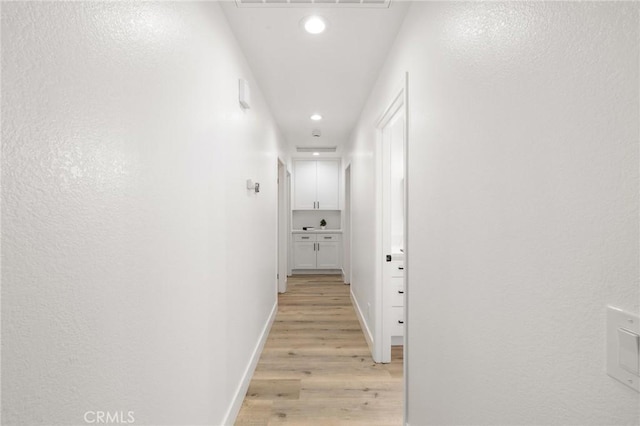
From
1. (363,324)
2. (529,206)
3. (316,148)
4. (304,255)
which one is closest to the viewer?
(529,206)

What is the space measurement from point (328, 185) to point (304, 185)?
508mm

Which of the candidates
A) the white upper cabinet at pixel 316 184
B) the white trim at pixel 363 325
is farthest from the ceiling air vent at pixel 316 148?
the white trim at pixel 363 325

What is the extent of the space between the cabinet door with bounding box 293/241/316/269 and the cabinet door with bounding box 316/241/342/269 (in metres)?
0.12

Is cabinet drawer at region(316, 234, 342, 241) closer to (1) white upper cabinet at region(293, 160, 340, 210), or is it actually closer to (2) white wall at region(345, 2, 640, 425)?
(1) white upper cabinet at region(293, 160, 340, 210)

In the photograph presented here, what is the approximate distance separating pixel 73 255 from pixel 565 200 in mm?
1106

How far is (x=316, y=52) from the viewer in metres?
2.19

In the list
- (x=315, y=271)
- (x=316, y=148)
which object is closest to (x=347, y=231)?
(x=315, y=271)

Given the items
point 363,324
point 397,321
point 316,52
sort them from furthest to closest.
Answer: point 363,324
point 397,321
point 316,52

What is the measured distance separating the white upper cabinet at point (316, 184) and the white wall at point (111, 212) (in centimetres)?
459

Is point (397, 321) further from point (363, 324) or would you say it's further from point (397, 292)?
point (363, 324)

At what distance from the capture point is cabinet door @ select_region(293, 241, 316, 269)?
6102 millimetres

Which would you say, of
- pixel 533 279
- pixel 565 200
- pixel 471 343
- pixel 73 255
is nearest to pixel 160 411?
pixel 73 255

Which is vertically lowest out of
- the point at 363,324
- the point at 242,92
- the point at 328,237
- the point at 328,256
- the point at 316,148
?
the point at 363,324

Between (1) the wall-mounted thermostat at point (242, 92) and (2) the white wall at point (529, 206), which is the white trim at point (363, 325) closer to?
(2) the white wall at point (529, 206)
